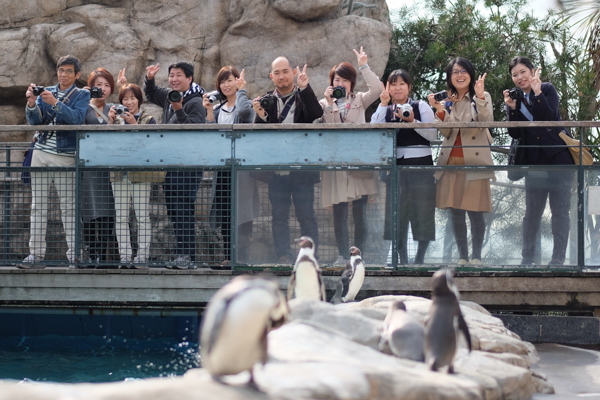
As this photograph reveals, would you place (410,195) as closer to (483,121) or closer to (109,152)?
(483,121)

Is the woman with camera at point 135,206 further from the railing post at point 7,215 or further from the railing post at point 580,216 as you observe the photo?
the railing post at point 580,216

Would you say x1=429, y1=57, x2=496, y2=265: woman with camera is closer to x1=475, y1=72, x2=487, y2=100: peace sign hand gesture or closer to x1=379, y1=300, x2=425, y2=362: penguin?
x1=475, y1=72, x2=487, y2=100: peace sign hand gesture

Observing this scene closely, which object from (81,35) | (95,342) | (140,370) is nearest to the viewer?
(140,370)

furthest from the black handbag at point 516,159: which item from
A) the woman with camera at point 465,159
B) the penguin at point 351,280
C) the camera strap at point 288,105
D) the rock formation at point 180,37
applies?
the rock formation at point 180,37

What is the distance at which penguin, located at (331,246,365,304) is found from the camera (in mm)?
5523

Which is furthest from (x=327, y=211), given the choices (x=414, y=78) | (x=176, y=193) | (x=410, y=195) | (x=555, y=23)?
(x=555, y=23)

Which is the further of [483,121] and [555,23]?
[555,23]

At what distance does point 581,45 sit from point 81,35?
32.9 feet

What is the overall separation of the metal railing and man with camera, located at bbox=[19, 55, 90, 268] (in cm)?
8

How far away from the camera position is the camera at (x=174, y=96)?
6175 mm

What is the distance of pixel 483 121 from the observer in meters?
5.99

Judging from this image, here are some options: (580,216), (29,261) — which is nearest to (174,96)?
(29,261)

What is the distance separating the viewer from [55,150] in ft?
20.7

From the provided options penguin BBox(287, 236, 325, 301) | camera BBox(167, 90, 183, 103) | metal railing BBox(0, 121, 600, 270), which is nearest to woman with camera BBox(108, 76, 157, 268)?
metal railing BBox(0, 121, 600, 270)
